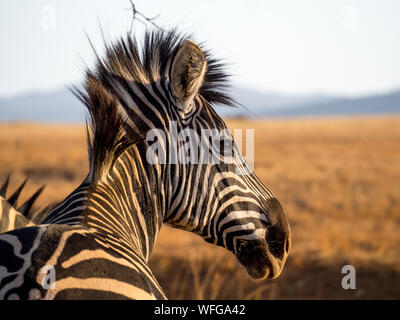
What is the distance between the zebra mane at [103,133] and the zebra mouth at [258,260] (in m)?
0.96

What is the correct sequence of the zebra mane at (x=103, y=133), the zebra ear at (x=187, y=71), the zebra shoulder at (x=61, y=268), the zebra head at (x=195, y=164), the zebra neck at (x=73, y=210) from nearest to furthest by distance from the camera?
the zebra shoulder at (x=61, y=268) → the zebra neck at (x=73, y=210) → the zebra mane at (x=103, y=133) → the zebra ear at (x=187, y=71) → the zebra head at (x=195, y=164)

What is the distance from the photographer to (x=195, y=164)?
2.90 m

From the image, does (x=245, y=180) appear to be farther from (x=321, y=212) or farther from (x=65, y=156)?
(x=65, y=156)

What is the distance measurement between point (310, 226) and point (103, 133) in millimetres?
10636

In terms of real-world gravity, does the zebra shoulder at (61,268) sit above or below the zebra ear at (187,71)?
below

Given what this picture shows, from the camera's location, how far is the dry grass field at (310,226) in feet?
25.8

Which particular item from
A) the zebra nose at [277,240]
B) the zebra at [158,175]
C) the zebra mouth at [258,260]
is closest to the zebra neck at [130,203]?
the zebra at [158,175]

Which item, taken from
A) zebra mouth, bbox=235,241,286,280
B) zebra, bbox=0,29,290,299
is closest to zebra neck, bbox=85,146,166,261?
zebra, bbox=0,29,290,299

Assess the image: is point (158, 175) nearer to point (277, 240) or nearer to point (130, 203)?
point (130, 203)

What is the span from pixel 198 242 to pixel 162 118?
839cm

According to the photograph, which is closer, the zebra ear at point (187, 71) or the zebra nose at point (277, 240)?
the zebra ear at point (187, 71)

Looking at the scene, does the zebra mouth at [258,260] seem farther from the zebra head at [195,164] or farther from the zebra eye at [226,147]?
the zebra eye at [226,147]

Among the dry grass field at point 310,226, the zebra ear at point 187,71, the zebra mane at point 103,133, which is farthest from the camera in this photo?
the dry grass field at point 310,226

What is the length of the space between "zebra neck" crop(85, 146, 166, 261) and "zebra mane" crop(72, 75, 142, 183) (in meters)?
0.09
